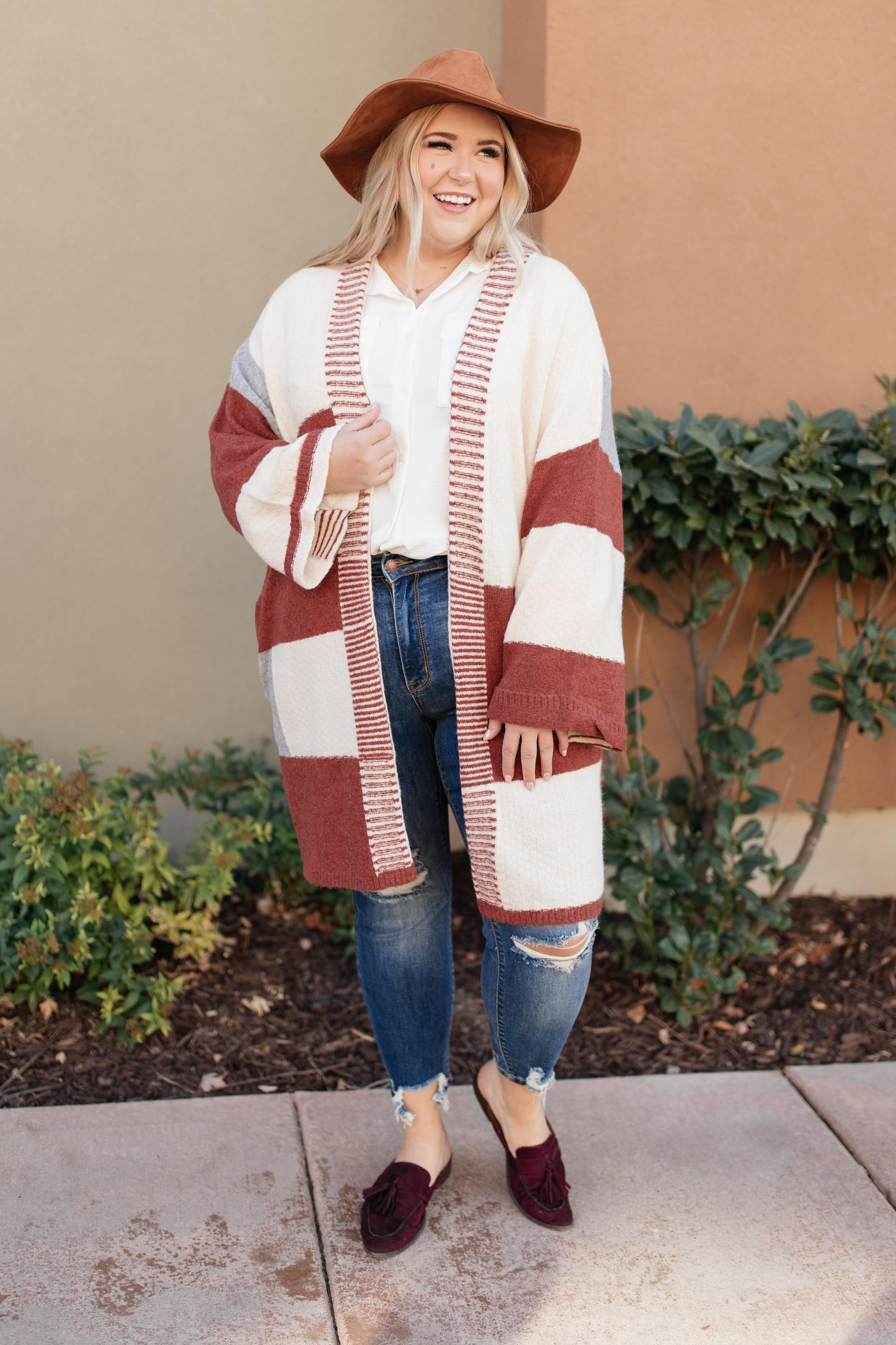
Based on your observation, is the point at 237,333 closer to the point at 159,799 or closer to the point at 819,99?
the point at 159,799

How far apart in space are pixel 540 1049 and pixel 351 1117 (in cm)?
65

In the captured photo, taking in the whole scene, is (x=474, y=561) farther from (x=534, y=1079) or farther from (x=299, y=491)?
(x=534, y=1079)

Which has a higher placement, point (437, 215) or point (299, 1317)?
point (437, 215)

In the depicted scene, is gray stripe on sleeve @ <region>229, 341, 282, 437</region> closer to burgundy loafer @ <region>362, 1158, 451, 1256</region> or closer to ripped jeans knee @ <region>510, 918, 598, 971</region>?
ripped jeans knee @ <region>510, 918, 598, 971</region>

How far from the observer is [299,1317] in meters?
1.86

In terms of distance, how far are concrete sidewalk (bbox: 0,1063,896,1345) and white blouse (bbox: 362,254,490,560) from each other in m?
1.26

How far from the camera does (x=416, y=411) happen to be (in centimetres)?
184

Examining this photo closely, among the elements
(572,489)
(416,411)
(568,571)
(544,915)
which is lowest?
(544,915)

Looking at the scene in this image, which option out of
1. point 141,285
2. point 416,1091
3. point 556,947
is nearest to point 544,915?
point 556,947

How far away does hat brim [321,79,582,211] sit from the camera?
5.99 feet

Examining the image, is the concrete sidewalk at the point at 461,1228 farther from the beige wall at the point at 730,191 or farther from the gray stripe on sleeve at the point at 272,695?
the beige wall at the point at 730,191

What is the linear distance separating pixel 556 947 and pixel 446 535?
0.72 meters

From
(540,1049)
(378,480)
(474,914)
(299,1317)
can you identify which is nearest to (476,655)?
(378,480)

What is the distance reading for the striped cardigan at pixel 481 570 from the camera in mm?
1776
